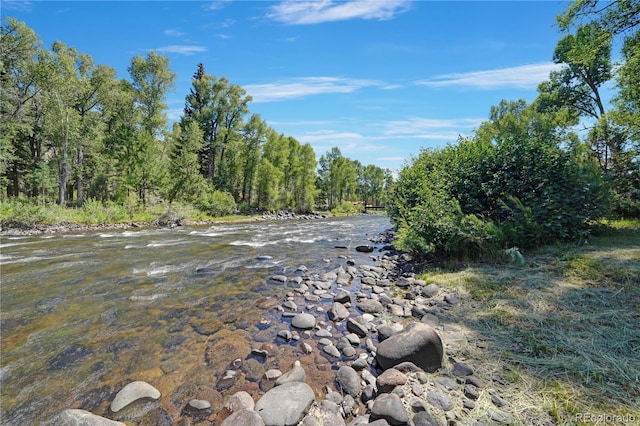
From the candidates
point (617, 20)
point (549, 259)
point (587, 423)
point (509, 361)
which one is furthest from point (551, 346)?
point (617, 20)

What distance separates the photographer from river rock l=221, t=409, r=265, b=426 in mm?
2931

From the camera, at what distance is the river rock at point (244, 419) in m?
2.93

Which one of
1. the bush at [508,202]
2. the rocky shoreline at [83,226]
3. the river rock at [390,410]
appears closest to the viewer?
the river rock at [390,410]

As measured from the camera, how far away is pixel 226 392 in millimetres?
3664

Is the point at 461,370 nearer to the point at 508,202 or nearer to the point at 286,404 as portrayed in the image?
the point at 286,404

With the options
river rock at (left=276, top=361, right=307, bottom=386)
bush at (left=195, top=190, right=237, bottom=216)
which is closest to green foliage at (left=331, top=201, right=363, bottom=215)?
bush at (left=195, top=190, right=237, bottom=216)

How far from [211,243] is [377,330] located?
12.1 m

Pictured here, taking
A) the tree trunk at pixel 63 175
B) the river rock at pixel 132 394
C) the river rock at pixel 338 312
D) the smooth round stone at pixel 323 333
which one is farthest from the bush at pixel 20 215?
the smooth round stone at pixel 323 333

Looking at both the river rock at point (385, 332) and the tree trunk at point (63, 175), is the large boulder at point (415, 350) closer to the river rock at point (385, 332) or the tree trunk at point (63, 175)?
the river rock at point (385, 332)

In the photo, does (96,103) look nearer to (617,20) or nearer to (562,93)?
(617,20)

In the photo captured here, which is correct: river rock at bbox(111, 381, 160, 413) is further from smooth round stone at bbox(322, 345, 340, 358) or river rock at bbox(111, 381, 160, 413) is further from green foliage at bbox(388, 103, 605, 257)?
green foliage at bbox(388, 103, 605, 257)

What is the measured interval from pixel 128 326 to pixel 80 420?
8.61 feet

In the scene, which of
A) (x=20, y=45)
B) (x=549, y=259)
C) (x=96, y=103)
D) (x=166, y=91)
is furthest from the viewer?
(x=166, y=91)

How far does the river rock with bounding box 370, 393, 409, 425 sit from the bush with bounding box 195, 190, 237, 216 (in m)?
31.9
